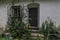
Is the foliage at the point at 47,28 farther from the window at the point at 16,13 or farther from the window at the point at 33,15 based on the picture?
the window at the point at 16,13

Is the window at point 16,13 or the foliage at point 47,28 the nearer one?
the foliage at point 47,28

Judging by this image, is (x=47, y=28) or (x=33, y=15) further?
(x=33, y=15)

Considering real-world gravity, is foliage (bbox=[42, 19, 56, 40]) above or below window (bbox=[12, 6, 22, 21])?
below

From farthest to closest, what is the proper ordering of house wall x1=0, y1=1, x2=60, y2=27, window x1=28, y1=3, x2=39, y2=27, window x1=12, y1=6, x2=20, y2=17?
window x1=12, y1=6, x2=20, y2=17
window x1=28, y1=3, x2=39, y2=27
house wall x1=0, y1=1, x2=60, y2=27

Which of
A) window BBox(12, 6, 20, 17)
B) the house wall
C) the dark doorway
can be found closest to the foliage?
the house wall

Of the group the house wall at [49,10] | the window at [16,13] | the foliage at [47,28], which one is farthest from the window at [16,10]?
the foliage at [47,28]

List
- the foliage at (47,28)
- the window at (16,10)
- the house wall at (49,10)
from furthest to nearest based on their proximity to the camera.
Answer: the window at (16,10) → the house wall at (49,10) → the foliage at (47,28)

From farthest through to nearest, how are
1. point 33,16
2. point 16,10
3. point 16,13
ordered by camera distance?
point 16,10, point 16,13, point 33,16

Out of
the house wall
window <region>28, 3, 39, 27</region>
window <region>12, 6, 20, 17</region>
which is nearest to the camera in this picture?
the house wall

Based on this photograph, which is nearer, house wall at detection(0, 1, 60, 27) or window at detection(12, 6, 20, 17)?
house wall at detection(0, 1, 60, 27)

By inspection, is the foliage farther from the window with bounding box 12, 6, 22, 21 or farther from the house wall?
the window with bounding box 12, 6, 22, 21

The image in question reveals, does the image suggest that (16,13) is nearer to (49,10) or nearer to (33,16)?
(33,16)

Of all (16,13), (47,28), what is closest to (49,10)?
(47,28)

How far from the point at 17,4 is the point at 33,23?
2.12 meters
